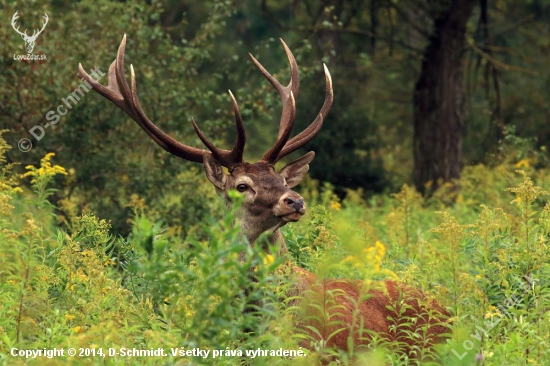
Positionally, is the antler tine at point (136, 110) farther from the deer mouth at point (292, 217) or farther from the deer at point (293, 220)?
the deer mouth at point (292, 217)

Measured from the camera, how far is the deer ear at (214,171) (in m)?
7.66

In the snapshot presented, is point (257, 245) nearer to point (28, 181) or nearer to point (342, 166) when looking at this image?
point (28, 181)

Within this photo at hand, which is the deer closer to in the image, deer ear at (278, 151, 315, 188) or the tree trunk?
deer ear at (278, 151, 315, 188)

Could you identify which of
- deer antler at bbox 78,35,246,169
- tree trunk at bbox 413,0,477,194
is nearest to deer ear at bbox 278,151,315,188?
deer antler at bbox 78,35,246,169

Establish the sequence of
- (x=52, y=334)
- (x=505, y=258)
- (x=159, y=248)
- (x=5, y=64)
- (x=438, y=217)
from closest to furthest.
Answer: (x=159, y=248) → (x=52, y=334) → (x=505, y=258) → (x=5, y=64) → (x=438, y=217)

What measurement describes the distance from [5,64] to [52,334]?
627cm

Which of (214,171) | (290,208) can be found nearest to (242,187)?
(214,171)

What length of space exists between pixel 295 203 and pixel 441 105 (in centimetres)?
902

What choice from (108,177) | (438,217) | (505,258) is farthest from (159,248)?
(438,217)

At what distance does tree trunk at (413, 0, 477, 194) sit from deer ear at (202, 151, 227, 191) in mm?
8156

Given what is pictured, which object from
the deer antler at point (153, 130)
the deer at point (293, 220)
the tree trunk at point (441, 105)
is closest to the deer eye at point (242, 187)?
the deer at point (293, 220)

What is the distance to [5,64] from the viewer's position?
37.2ft

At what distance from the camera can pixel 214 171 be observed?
768cm

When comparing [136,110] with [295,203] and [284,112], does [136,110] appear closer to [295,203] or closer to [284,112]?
[284,112]
